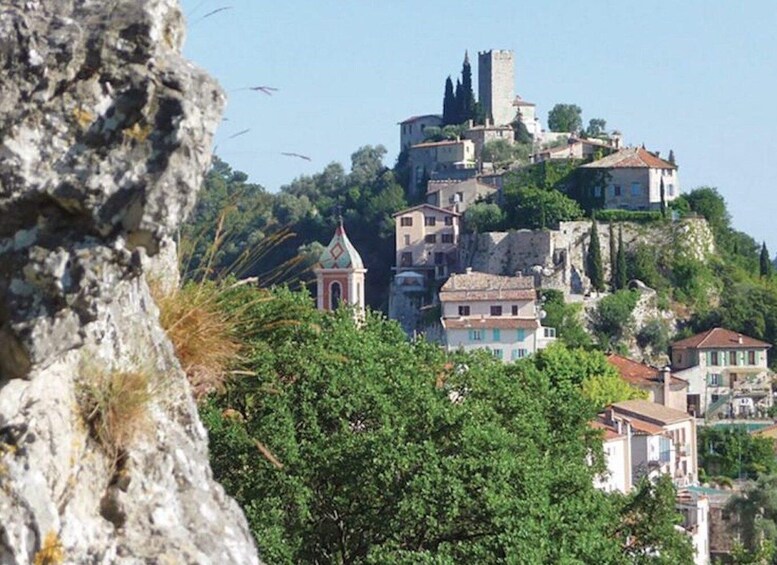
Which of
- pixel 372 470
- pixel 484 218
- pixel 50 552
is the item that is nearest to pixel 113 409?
pixel 50 552

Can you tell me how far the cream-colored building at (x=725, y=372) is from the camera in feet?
352

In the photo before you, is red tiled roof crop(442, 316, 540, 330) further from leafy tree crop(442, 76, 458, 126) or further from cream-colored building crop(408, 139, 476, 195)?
leafy tree crop(442, 76, 458, 126)

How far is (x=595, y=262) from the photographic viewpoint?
113m

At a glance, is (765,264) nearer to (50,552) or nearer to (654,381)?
(654,381)

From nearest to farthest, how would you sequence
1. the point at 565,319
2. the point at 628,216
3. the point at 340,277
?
the point at 340,277
the point at 565,319
the point at 628,216

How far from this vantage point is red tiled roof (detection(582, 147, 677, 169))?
388 ft

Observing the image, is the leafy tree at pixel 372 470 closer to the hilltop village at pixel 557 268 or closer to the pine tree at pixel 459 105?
the hilltop village at pixel 557 268

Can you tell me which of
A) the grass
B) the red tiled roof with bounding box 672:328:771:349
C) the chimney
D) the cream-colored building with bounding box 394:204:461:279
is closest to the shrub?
the red tiled roof with bounding box 672:328:771:349

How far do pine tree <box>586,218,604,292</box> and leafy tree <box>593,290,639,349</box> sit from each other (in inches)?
118

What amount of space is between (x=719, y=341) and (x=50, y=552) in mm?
106124

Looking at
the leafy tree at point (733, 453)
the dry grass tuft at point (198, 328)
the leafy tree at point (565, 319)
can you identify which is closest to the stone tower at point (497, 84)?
the leafy tree at point (565, 319)

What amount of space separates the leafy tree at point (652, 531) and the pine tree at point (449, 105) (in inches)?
4779

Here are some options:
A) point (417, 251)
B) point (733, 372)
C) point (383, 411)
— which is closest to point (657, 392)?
point (733, 372)

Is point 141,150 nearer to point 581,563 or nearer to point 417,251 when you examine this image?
point 581,563
